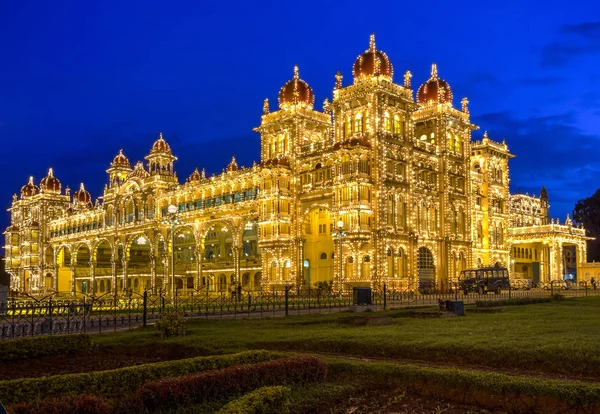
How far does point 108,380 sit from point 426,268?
51.0 m

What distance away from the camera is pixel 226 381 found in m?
10.3

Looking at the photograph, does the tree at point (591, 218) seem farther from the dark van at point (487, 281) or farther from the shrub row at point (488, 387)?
the shrub row at point (488, 387)

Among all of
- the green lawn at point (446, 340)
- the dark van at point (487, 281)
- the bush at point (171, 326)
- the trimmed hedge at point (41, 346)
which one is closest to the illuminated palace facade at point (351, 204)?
the dark van at point (487, 281)

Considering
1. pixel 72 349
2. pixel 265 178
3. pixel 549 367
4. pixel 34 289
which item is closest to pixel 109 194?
pixel 34 289

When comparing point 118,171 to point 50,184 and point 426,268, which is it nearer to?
point 50,184

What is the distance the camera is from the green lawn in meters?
13.2

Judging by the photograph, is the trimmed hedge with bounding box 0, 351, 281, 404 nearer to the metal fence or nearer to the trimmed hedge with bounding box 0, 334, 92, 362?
the trimmed hedge with bounding box 0, 334, 92, 362

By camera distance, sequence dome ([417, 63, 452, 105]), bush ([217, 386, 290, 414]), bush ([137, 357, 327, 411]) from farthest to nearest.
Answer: dome ([417, 63, 452, 105]) → bush ([137, 357, 327, 411]) → bush ([217, 386, 290, 414])

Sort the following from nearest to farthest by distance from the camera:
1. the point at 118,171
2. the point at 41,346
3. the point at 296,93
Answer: the point at 41,346, the point at 296,93, the point at 118,171

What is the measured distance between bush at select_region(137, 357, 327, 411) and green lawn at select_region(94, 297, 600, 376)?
4.00 meters

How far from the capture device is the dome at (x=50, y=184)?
10581 cm

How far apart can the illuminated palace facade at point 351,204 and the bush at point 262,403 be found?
30.8m

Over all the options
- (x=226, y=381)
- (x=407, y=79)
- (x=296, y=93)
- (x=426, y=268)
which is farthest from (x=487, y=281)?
(x=226, y=381)

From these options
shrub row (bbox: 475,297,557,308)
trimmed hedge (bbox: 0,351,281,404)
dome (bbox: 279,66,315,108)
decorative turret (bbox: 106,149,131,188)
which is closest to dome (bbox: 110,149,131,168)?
decorative turret (bbox: 106,149,131,188)
